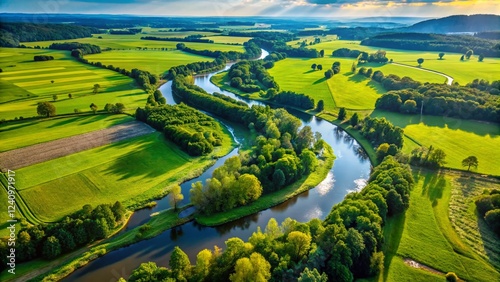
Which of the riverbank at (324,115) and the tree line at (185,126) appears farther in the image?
the riverbank at (324,115)

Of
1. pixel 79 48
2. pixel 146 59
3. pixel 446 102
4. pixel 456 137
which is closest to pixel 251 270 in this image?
pixel 456 137

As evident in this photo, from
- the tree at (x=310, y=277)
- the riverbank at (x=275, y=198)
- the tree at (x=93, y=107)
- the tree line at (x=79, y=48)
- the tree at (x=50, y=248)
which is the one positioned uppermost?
the tree line at (x=79, y=48)

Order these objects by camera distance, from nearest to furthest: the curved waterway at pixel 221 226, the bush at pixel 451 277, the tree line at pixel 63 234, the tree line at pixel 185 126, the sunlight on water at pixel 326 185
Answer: the bush at pixel 451 277, the tree line at pixel 63 234, the curved waterway at pixel 221 226, the sunlight on water at pixel 326 185, the tree line at pixel 185 126

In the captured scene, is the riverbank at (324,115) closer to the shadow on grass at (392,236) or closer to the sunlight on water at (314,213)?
the shadow on grass at (392,236)

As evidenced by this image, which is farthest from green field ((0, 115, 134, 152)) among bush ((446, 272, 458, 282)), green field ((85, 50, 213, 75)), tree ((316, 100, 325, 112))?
bush ((446, 272, 458, 282))

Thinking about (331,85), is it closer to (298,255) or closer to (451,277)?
(451,277)

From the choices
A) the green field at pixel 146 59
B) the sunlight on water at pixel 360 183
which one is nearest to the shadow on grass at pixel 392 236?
the sunlight on water at pixel 360 183

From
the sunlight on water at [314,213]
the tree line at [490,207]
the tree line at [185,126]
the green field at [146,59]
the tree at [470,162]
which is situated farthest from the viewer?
the green field at [146,59]

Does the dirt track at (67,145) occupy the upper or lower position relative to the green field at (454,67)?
lower

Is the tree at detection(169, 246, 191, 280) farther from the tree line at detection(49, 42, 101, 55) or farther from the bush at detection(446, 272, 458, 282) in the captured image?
the tree line at detection(49, 42, 101, 55)
